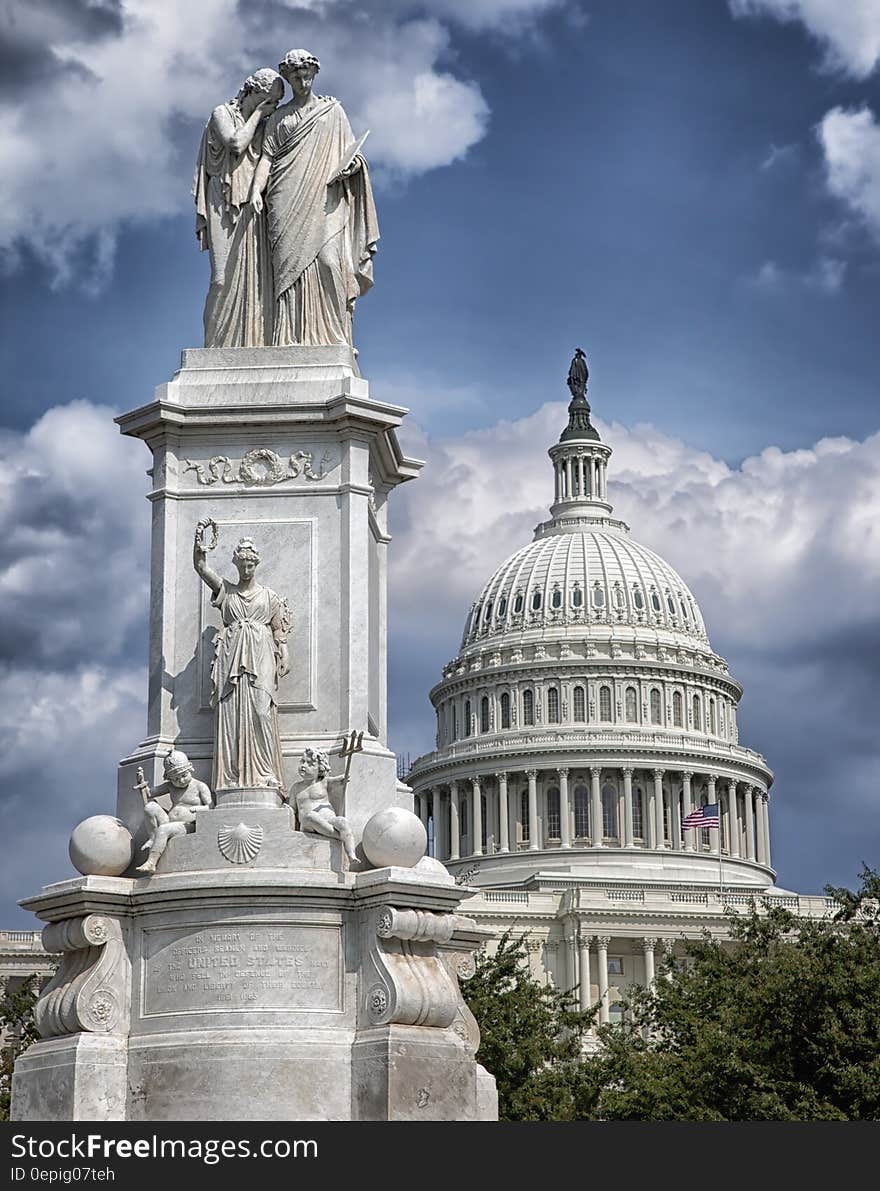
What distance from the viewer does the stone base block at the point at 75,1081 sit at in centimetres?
1950

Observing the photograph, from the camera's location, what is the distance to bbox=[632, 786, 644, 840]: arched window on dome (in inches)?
6668

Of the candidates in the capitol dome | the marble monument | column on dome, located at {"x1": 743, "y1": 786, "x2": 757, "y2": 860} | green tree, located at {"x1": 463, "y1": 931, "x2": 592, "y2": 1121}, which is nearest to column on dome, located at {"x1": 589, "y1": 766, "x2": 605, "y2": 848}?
the capitol dome

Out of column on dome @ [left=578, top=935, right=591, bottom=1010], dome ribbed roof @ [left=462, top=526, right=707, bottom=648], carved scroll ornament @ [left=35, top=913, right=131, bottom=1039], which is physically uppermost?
dome ribbed roof @ [left=462, top=526, right=707, bottom=648]

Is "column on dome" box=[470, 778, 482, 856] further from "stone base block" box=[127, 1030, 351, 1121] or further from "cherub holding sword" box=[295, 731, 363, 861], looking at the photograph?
"stone base block" box=[127, 1030, 351, 1121]

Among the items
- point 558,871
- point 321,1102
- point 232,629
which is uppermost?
point 558,871

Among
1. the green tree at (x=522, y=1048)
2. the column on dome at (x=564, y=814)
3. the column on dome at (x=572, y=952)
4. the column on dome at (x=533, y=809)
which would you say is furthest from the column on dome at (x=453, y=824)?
the green tree at (x=522, y=1048)

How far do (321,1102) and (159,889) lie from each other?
2.49 meters

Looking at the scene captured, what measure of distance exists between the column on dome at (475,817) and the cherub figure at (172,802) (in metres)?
149

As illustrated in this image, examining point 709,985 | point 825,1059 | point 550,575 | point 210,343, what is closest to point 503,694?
point 550,575

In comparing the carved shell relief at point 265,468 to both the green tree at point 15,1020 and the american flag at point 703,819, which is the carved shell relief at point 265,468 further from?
the american flag at point 703,819

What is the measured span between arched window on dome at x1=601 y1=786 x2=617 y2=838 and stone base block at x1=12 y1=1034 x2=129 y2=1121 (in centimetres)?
15038

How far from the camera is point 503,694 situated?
6949 inches

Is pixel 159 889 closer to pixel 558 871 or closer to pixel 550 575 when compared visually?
pixel 558 871

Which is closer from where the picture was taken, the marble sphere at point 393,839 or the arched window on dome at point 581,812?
the marble sphere at point 393,839
